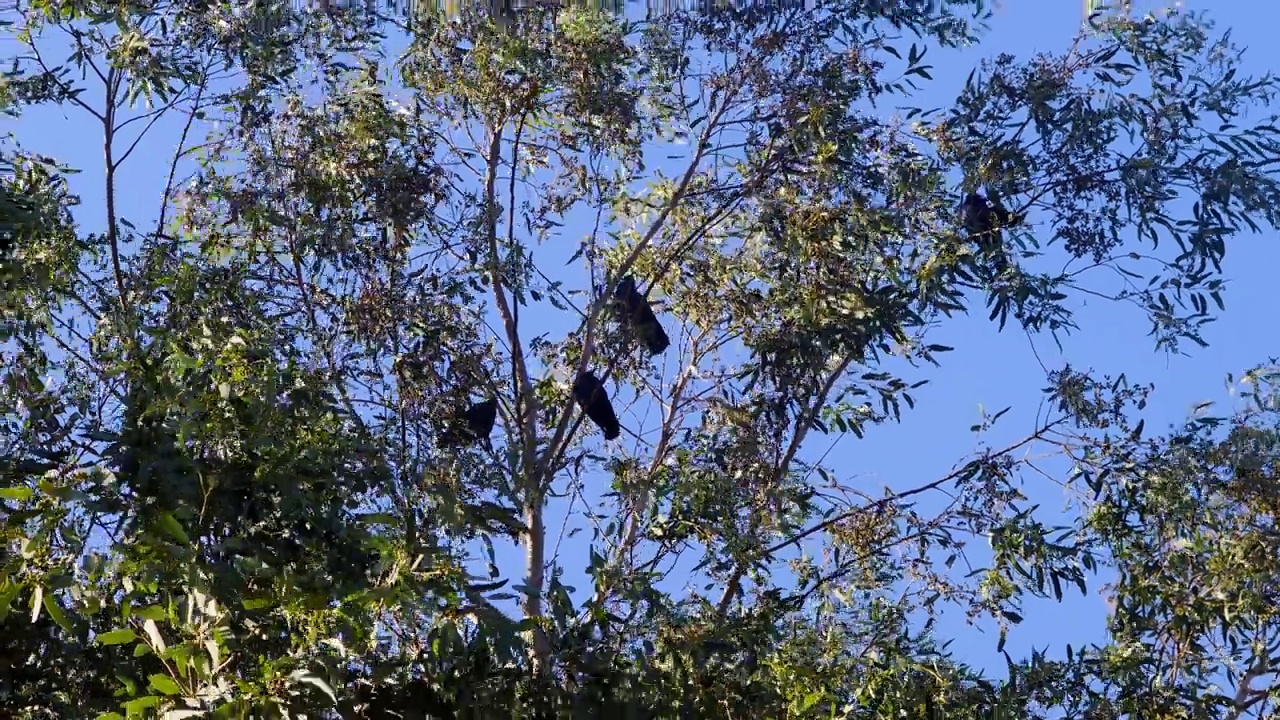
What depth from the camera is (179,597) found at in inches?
160

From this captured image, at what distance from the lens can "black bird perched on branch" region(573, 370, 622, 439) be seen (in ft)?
23.1

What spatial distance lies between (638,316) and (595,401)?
46cm

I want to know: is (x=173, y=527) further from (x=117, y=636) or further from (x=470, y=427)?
(x=470, y=427)

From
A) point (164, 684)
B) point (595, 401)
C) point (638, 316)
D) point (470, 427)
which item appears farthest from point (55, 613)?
point (638, 316)

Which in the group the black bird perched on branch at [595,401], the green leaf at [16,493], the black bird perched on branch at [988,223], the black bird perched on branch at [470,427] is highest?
the black bird perched on branch at [988,223]

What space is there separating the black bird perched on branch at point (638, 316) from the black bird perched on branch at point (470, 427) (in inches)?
38.0

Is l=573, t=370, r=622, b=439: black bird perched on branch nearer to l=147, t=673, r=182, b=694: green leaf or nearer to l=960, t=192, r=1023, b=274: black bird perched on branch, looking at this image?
l=960, t=192, r=1023, b=274: black bird perched on branch

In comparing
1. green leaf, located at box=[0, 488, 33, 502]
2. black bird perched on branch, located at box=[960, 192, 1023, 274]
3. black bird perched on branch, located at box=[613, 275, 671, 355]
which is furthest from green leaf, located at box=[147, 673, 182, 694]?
black bird perched on branch, located at box=[960, 192, 1023, 274]

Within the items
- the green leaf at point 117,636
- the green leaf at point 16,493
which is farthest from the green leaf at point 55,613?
the green leaf at point 16,493

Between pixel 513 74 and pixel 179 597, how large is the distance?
398 cm

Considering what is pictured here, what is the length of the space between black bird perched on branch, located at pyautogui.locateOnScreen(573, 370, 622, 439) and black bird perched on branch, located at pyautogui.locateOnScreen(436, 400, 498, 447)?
62 cm

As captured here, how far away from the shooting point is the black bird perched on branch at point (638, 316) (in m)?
7.18

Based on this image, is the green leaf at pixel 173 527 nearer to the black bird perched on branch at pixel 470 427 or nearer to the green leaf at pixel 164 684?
the green leaf at pixel 164 684

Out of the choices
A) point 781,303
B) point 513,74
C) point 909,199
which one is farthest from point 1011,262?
point 513,74
